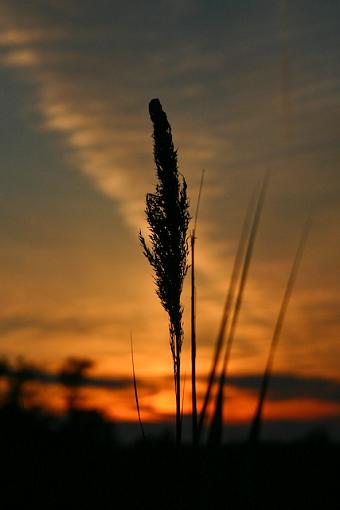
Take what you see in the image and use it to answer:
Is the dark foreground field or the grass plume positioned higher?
the grass plume

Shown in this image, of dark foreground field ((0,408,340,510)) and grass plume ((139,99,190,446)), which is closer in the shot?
dark foreground field ((0,408,340,510))

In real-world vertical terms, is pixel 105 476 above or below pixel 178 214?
below

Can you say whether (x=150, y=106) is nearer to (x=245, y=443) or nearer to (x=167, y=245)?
(x=167, y=245)

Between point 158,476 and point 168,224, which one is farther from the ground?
point 168,224

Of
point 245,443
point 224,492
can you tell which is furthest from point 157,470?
point 245,443

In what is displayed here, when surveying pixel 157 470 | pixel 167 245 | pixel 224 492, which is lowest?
Answer: pixel 224 492

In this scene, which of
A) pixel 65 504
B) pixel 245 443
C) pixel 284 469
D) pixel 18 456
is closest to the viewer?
pixel 245 443

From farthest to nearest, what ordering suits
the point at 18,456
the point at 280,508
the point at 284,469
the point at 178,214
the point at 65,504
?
1. the point at 18,456
2. the point at 284,469
3. the point at 65,504
4. the point at 280,508
5. the point at 178,214

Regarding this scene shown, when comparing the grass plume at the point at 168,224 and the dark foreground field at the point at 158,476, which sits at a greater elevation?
the grass plume at the point at 168,224
